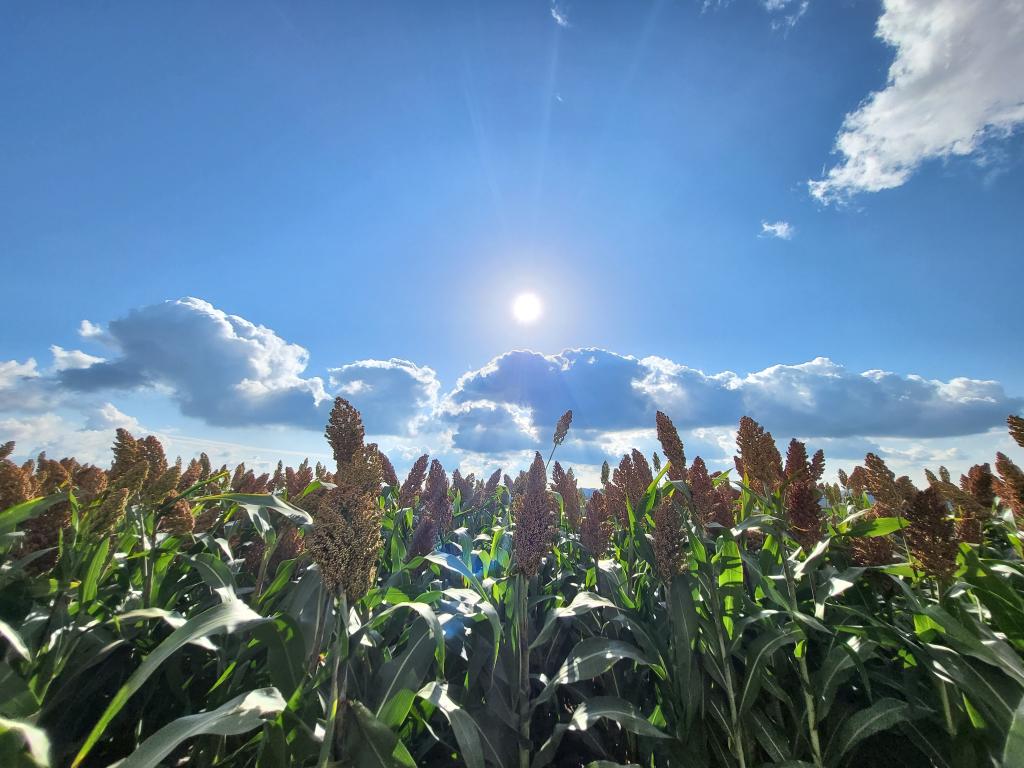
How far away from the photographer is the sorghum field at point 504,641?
5.93ft

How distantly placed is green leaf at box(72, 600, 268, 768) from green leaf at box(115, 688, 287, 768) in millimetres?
127

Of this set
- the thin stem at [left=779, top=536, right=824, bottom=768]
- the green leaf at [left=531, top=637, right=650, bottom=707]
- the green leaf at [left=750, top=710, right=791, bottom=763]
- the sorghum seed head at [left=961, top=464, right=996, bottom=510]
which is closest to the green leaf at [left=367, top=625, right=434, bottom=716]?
the green leaf at [left=531, top=637, right=650, bottom=707]

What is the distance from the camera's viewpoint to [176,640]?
144 centimetres

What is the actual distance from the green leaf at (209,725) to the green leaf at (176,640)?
0.13 meters

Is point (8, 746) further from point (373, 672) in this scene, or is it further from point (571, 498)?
point (571, 498)

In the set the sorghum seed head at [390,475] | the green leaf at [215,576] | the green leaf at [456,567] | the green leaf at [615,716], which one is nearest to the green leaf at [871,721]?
the green leaf at [615,716]

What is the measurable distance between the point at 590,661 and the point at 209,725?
1.68 metres

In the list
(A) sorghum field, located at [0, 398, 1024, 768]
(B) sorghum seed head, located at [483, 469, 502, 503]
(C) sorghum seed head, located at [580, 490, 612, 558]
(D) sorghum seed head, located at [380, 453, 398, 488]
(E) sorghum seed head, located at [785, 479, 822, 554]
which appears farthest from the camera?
(B) sorghum seed head, located at [483, 469, 502, 503]

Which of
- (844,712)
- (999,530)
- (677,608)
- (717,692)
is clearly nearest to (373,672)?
(677,608)

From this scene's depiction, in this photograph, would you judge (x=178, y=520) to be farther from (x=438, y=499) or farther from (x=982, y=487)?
(x=982, y=487)

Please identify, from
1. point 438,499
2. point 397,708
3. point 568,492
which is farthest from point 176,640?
point 568,492

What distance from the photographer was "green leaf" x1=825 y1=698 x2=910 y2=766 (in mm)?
2025

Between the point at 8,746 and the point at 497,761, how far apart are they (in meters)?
1.96

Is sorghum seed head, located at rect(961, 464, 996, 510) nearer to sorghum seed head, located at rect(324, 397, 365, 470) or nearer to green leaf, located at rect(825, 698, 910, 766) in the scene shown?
green leaf, located at rect(825, 698, 910, 766)
